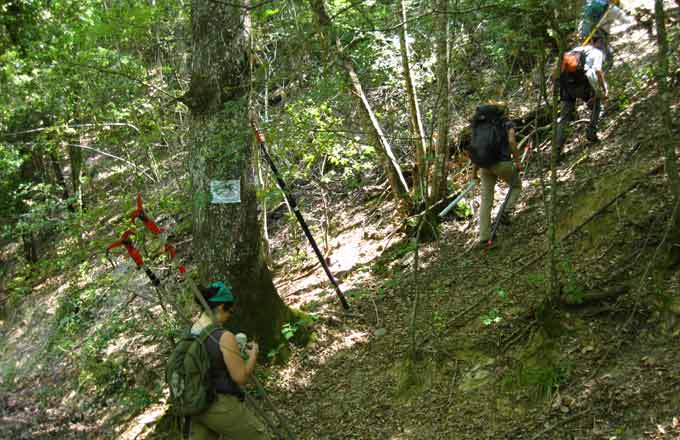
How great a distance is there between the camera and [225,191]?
222 inches

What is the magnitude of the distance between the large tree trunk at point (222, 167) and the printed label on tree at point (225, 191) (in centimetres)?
4

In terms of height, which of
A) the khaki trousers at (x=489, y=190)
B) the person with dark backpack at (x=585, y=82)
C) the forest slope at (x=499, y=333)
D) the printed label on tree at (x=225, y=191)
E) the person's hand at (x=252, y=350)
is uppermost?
the person with dark backpack at (x=585, y=82)

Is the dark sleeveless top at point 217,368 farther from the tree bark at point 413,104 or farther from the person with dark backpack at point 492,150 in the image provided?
the tree bark at point 413,104

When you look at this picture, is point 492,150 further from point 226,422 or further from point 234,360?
point 226,422

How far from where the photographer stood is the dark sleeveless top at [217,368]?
3711 mm

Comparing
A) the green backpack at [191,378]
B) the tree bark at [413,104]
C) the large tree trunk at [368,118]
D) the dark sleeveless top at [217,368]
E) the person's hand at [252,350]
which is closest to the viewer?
the green backpack at [191,378]

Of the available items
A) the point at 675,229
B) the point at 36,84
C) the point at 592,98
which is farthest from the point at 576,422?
the point at 36,84

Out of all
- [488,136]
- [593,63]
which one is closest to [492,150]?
[488,136]

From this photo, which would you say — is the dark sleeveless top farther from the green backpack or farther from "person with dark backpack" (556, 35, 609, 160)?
"person with dark backpack" (556, 35, 609, 160)

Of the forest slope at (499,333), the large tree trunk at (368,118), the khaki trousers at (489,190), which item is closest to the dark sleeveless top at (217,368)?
the forest slope at (499,333)

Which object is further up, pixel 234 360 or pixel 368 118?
pixel 368 118

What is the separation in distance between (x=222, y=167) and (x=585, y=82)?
4.66 metres

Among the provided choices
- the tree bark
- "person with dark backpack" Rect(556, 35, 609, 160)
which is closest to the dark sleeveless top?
the tree bark

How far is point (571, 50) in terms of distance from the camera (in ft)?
22.5
